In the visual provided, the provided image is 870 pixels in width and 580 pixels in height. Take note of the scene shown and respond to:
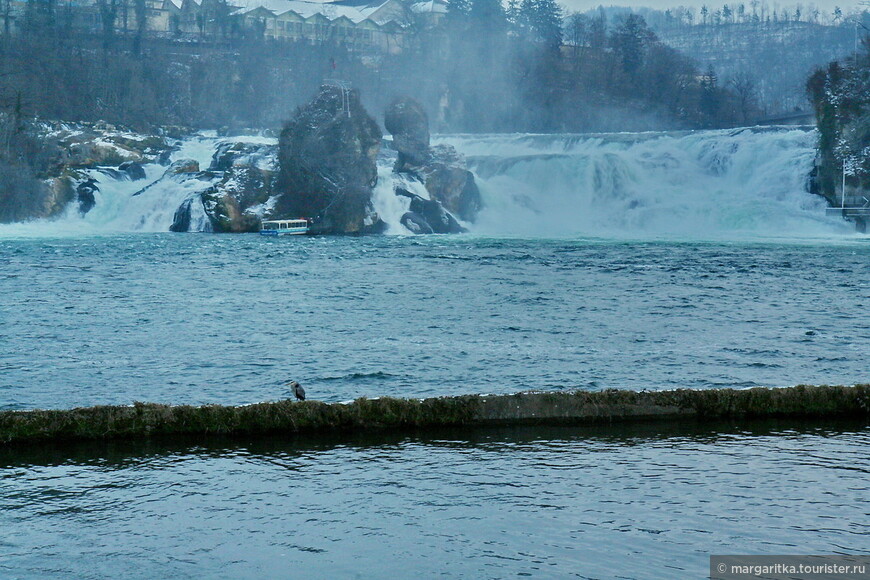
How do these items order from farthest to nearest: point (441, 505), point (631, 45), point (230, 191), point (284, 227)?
point (631, 45) → point (230, 191) → point (284, 227) → point (441, 505)

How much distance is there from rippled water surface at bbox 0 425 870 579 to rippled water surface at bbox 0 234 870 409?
5.70 m

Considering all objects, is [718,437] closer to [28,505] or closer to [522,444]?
[522,444]

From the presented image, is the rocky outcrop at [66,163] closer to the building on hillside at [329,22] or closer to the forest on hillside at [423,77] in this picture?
the forest on hillside at [423,77]

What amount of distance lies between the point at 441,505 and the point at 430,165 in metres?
64.3

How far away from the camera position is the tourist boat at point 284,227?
218ft

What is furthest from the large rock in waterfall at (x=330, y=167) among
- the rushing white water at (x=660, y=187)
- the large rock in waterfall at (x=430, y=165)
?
the rushing white water at (x=660, y=187)

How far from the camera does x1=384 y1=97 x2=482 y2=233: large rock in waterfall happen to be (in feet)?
238

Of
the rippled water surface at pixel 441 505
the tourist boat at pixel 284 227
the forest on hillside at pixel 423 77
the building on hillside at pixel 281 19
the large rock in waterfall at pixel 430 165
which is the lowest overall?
the tourist boat at pixel 284 227

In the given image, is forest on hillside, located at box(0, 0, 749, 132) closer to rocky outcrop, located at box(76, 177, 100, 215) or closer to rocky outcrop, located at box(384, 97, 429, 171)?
rocky outcrop, located at box(76, 177, 100, 215)

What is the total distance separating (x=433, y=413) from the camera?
46.7 ft

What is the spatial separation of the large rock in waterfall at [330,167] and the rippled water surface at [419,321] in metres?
Result: 15.0

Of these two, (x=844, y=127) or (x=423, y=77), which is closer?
(x=844, y=127)

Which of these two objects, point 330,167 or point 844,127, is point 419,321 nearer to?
point 330,167

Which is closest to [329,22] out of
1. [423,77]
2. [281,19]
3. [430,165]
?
[281,19]
